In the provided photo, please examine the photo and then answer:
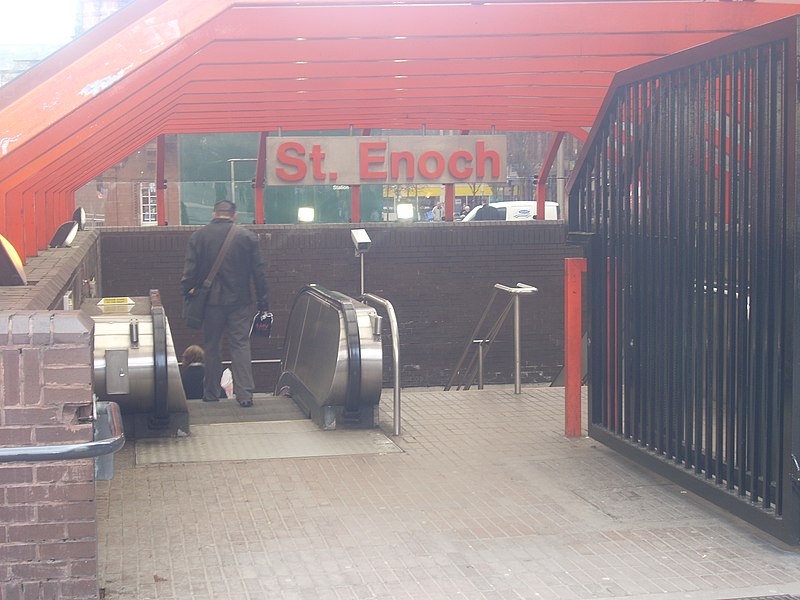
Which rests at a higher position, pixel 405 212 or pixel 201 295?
pixel 405 212

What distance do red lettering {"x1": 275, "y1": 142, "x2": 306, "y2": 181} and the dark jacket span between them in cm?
465

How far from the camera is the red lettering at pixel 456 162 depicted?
14.2 meters

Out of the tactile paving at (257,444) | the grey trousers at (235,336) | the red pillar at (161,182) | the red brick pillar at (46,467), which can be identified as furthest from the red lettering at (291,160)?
the red brick pillar at (46,467)

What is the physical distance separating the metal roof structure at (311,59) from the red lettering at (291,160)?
12.0 ft

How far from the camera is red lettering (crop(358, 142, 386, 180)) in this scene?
14.1m

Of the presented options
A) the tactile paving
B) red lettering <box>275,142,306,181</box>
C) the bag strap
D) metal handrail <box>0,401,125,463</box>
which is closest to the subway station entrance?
metal handrail <box>0,401,125,463</box>

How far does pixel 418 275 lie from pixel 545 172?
218 centimetres

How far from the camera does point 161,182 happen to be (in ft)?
48.4

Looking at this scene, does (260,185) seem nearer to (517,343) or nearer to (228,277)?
(228,277)

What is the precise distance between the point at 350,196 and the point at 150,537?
10.3 meters

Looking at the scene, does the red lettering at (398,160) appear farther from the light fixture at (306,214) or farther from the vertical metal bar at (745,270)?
the vertical metal bar at (745,270)

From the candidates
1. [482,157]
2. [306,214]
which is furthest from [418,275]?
[306,214]

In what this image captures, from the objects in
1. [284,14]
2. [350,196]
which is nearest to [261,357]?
[350,196]

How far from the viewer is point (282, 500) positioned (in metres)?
6.32
